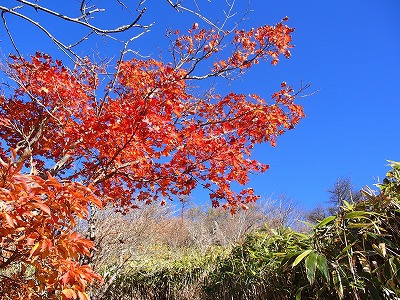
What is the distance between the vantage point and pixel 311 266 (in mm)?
1713

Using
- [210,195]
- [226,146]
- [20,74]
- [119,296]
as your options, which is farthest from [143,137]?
[119,296]

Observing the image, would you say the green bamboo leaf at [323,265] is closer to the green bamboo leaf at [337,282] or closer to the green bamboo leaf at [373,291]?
the green bamboo leaf at [337,282]

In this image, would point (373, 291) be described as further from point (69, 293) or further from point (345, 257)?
point (69, 293)

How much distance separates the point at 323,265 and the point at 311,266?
69 mm

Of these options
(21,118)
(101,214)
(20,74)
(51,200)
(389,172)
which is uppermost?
(20,74)

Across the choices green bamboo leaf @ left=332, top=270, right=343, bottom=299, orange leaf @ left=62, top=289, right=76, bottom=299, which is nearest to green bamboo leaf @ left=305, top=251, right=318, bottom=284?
green bamboo leaf @ left=332, top=270, right=343, bottom=299

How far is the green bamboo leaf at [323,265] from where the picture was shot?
1.67m

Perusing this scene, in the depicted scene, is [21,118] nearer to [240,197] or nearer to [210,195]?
[210,195]

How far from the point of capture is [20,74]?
575 centimetres

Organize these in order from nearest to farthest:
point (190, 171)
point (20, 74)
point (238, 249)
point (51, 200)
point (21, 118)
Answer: point (51, 200), point (238, 249), point (190, 171), point (20, 74), point (21, 118)

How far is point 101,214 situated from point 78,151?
8.40 feet

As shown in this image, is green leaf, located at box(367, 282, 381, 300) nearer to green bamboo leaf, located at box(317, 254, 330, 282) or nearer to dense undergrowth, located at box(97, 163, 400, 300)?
dense undergrowth, located at box(97, 163, 400, 300)

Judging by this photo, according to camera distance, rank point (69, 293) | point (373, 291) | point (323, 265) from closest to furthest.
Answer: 1. point (373, 291)
2. point (323, 265)
3. point (69, 293)

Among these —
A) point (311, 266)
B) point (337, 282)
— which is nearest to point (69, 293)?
point (311, 266)
